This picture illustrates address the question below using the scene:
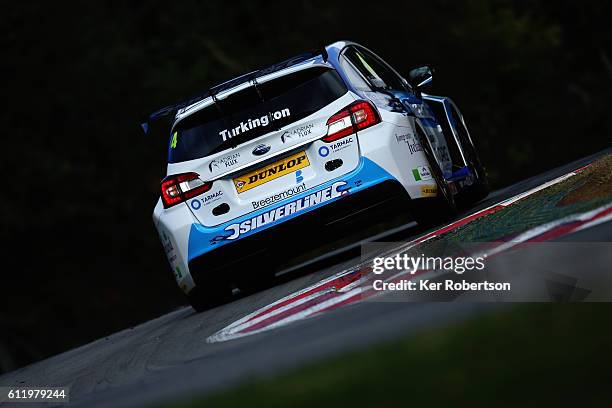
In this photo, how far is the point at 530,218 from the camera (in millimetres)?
8742

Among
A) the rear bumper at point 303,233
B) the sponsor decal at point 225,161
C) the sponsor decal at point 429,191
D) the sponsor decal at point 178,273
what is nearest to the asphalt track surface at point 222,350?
the rear bumper at point 303,233

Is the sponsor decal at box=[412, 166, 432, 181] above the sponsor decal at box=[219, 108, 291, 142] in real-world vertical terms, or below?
below

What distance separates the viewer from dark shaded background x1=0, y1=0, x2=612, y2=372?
112 ft

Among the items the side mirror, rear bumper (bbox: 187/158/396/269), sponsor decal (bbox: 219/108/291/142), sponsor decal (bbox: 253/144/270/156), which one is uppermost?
sponsor decal (bbox: 219/108/291/142)

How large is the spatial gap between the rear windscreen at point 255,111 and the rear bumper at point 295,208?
1.71 feet

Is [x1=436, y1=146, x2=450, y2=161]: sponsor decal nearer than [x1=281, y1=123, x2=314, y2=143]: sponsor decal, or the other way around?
[x1=281, y1=123, x2=314, y2=143]: sponsor decal

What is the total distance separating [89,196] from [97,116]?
428 cm

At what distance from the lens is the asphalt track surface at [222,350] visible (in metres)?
6.17

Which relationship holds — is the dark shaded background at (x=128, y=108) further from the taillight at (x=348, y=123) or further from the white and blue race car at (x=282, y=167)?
the taillight at (x=348, y=123)

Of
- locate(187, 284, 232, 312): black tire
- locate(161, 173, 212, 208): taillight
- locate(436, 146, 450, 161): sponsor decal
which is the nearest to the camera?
locate(161, 173, 212, 208): taillight

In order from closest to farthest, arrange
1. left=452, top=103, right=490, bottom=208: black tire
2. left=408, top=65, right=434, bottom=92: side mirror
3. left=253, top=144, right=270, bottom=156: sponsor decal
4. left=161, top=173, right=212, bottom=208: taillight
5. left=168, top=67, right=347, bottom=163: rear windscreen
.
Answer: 1. left=253, top=144, right=270, bottom=156: sponsor decal
2. left=168, top=67, right=347, bottom=163: rear windscreen
3. left=161, top=173, right=212, bottom=208: taillight
4. left=408, top=65, right=434, bottom=92: side mirror
5. left=452, top=103, right=490, bottom=208: black tire

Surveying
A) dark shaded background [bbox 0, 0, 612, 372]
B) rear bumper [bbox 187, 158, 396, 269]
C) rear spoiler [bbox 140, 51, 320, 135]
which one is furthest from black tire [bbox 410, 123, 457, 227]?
dark shaded background [bbox 0, 0, 612, 372]

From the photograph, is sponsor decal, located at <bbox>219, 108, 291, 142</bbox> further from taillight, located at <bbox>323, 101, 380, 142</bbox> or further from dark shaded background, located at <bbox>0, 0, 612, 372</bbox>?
dark shaded background, located at <bbox>0, 0, 612, 372</bbox>

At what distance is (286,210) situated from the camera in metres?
10.1
